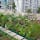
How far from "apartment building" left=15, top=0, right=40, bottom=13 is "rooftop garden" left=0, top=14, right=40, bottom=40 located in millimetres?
2192

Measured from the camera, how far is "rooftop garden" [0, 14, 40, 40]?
5.22 m

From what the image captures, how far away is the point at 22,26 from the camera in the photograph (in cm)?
591

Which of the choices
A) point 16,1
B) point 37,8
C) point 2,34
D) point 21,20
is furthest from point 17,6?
point 2,34

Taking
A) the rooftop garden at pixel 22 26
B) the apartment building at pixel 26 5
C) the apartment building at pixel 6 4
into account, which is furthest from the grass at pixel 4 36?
the apartment building at pixel 6 4

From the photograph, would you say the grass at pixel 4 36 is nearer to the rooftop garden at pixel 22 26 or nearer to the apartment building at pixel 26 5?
the rooftop garden at pixel 22 26

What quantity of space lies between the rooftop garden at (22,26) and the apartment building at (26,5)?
2.19 m

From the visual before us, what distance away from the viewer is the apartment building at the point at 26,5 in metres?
8.56

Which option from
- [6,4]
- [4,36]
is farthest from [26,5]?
[4,36]

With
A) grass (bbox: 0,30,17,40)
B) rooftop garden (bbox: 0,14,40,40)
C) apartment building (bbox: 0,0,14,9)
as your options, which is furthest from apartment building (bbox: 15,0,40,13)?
grass (bbox: 0,30,17,40)

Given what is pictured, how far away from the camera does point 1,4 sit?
384 inches

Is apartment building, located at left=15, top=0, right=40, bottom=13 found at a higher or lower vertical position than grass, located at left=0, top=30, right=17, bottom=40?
higher

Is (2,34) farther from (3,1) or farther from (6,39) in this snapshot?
(3,1)

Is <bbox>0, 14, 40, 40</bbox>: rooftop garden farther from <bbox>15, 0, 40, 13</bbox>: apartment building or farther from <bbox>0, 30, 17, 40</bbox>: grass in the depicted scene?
<bbox>15, 0, 40, 13</bbox>: apartment building

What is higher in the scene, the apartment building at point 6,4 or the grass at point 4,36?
the apartment building at point 6,4
